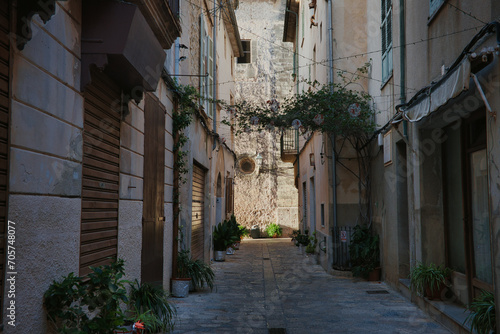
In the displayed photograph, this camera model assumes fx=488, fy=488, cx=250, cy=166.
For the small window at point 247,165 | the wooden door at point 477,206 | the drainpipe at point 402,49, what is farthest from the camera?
the small window at point 247,165

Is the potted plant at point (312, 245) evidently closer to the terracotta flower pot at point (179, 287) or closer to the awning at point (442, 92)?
the terracotta flower pot at point (179, 287)

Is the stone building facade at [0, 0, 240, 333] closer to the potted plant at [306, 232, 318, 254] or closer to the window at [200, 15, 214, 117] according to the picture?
the window at [200, 15, 214, 117]

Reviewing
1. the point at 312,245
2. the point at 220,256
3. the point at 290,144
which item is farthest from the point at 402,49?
the point at 290,144

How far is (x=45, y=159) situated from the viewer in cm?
361

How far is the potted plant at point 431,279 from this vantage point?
22.8 ft

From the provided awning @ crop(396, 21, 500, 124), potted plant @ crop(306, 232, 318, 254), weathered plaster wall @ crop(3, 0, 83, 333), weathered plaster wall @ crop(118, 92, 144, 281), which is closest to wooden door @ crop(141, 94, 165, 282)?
weathered plaster wall @ crop(118, 92, 144, 281)

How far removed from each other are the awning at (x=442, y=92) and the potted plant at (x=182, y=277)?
4.59 metres

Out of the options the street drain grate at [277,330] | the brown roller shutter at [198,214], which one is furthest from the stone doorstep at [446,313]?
the brown roller shutter at [198,214]

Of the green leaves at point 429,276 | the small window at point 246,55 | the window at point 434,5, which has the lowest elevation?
the green leaves at point 429,276

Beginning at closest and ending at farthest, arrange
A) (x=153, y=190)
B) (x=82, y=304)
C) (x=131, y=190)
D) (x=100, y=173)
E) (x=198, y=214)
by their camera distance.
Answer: (x=82, y=304), (x=100, y=173), (x=131, y=190), (x=153, y=190), (x=198, y=214)

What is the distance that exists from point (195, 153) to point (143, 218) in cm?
456

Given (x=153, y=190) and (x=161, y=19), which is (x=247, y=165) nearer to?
(x=153, y=190)

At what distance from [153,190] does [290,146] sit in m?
15.0

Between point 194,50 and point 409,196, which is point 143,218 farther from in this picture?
point 194,50
